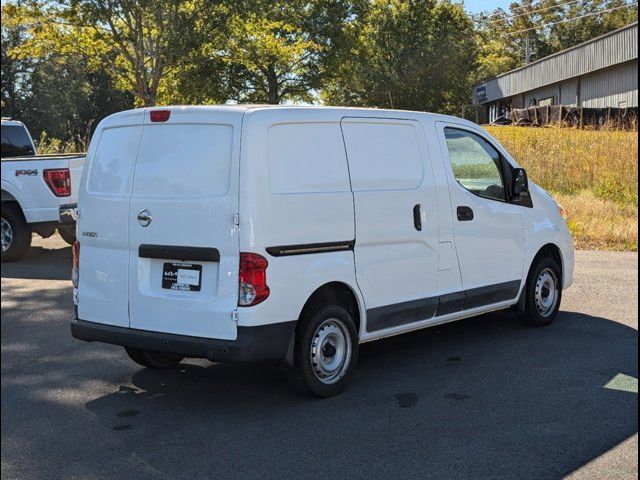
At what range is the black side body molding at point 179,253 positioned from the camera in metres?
4.86

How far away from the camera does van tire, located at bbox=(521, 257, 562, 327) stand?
7359 millimetres

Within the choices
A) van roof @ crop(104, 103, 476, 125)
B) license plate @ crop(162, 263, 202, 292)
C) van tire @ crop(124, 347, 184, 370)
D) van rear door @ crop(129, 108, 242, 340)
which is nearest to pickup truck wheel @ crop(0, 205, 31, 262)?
van tire @ crop(124, 347, 184, 370)

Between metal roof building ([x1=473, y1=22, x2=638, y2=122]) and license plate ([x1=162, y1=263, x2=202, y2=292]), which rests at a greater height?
metal roof building ([x1=473, y1=22, x2=638, y2=122])

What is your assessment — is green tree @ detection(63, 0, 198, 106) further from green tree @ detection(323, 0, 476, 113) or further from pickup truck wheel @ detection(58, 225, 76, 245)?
pickup truck wheel @ detection(58, 225, 76, 245)

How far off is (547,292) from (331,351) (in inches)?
120

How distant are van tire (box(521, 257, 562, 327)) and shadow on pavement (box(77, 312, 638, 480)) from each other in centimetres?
52

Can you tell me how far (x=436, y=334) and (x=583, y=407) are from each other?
247 centimetres

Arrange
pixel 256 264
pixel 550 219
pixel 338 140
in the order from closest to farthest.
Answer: pixel 256 264, pixel 338 140, pixel 550 219

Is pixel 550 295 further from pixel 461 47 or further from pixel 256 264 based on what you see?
pixel 256 264

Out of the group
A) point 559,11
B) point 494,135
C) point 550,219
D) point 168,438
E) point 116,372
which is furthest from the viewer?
point 550,219

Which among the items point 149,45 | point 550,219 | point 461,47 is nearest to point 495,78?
point 461,47

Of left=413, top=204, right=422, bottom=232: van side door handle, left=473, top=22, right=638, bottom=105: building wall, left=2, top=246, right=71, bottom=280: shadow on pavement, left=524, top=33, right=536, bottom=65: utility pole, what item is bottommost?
left=2, top=246, right=71, bottom=280: shadow on pavement

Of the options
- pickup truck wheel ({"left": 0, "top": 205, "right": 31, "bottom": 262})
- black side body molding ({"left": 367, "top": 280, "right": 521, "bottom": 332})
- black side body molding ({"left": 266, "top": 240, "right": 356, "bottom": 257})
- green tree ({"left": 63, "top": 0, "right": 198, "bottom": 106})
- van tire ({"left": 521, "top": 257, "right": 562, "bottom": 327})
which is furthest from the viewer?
pickup truck wheel ({"left": 0, "top": 205, "right": 31, "bottom": 262})

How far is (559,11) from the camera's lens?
12.1ft
